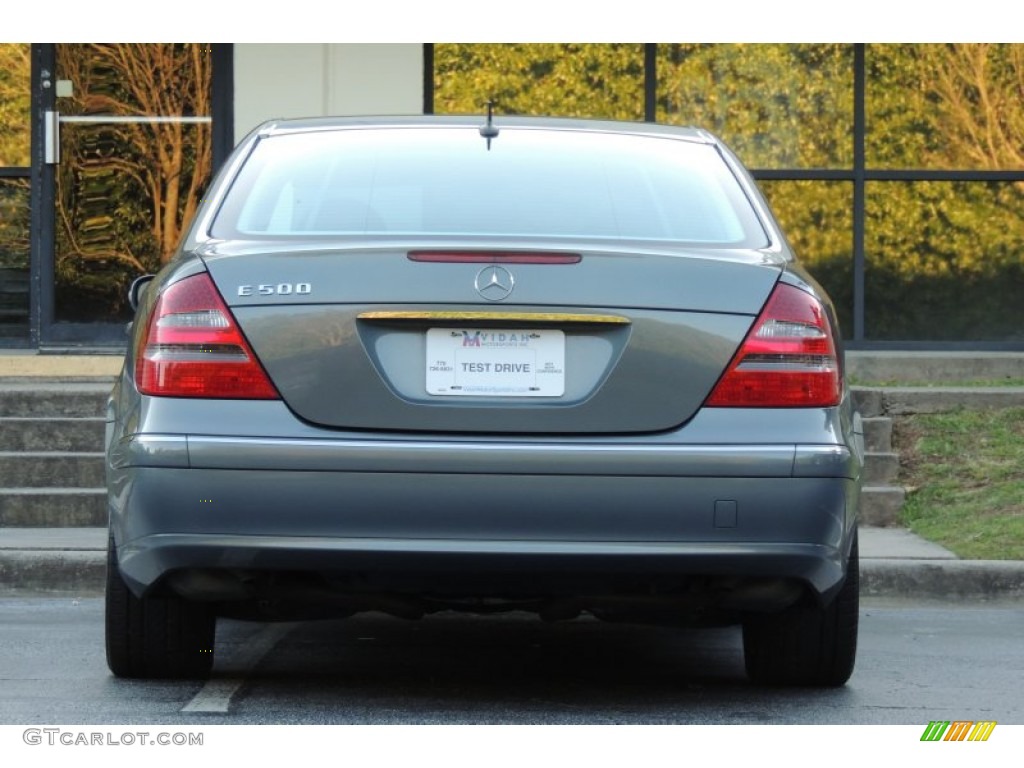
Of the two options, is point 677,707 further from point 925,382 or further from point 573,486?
point 925,382

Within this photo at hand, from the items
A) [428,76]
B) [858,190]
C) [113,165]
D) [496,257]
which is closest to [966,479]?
[858,190]

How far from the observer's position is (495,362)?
14.5ft

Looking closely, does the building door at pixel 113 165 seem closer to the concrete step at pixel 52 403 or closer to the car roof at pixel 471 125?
the concrete step at pixel 52 403

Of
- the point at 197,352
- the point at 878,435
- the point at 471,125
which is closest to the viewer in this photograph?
the point at 197,352

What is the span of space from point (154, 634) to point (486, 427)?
1.34m

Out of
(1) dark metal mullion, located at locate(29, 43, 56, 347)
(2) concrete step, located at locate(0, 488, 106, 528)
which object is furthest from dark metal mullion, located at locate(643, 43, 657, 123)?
(2) concrete step, located at locate(0, 488, 106, 528)

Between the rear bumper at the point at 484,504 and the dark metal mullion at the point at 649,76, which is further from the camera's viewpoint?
the dark metal mullion at the point at 649,76

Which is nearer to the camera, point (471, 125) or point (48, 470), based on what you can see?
point (471, 125)

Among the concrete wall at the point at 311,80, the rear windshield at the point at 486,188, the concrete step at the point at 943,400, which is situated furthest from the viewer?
the concrete wall at the point at 311,80

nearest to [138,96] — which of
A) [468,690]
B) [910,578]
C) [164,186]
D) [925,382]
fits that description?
A: [164,186]

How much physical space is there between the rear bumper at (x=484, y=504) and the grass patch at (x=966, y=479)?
11.1ft

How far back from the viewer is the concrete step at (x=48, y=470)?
896 centimetres

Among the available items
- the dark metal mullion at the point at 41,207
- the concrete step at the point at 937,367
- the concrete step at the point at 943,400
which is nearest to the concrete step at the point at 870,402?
the concrete step at the point at 943,400

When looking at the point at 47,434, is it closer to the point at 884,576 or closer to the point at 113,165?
the point at 113,165
